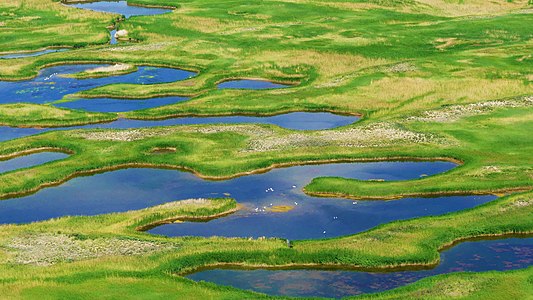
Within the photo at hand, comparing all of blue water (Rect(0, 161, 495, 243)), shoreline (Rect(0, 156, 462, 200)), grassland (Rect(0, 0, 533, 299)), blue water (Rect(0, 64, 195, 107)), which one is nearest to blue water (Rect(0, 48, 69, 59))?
grassland (Rect(0, 0, 533, 299))

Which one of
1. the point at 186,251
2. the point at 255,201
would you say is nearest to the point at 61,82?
the point at 255,201

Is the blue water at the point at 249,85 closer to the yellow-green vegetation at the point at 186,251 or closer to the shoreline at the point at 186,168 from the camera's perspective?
the shoreline at the point at 186,168

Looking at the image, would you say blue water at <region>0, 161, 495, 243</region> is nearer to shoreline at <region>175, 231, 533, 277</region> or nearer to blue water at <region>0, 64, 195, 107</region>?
shoreline at <region>175, 231, 533, 277</region>

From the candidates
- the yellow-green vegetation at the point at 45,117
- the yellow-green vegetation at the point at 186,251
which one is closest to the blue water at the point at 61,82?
the yellow-green vegetation at the point at 45,117

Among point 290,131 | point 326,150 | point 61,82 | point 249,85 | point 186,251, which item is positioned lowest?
point 186,251

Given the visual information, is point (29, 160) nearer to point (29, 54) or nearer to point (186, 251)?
point (186, 251)

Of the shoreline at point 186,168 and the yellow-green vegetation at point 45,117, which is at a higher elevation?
the yellow-green vegetation at point 45,117
